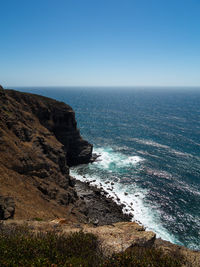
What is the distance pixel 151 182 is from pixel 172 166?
48.2 ft

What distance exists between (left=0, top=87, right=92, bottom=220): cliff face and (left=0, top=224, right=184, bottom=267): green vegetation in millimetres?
11835

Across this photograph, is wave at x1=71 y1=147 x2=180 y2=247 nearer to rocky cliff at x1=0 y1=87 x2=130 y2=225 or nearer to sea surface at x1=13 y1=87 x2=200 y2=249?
sea surface at x1=13 y1=87 x2=200 y2=249

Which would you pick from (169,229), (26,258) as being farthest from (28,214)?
(169,229)

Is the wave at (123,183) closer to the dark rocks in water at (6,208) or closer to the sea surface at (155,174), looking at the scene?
the sea surface at (155,174)

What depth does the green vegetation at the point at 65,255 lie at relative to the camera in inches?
434

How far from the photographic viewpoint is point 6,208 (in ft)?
69.2

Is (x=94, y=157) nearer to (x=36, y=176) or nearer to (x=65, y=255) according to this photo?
(x=36, y=176)

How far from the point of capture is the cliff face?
1152 inches

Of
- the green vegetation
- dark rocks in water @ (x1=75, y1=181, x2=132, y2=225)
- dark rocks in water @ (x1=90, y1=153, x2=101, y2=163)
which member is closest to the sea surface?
dark rocks in water @ (x1=90, y1=153, x2=101, y2=163)

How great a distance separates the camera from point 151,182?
202 feet

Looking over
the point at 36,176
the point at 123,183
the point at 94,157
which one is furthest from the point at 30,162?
the point at 94,157

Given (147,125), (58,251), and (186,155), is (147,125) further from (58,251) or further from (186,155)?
(58,251)

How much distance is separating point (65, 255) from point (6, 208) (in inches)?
492

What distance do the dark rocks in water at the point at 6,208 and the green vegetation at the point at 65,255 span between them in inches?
269
